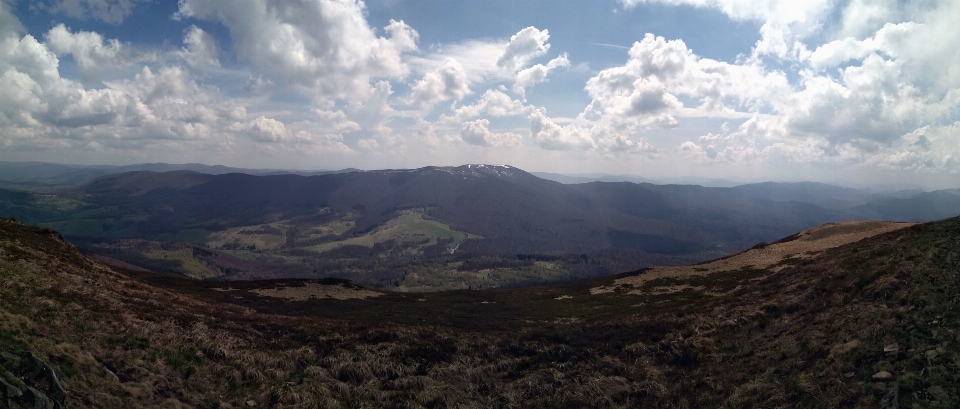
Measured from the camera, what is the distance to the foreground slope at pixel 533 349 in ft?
64.3

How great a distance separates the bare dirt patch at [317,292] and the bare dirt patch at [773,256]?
41137 mm

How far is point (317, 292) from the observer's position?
7325 centimetres

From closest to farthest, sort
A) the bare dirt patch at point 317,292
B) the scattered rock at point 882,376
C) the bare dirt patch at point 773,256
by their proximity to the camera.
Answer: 1. the scattered rock at point 882,376
2. the bare dirt patch at point 773,256
3. the bare dirt patch at point 317,292

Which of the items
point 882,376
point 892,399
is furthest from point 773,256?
point 892,399

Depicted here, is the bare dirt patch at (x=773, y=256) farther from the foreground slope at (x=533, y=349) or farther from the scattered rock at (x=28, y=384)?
the scattered rock at (x=28, y=384)

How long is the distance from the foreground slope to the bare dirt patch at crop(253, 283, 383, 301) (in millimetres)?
24126

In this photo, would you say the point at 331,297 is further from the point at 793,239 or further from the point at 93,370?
the point at 793,239

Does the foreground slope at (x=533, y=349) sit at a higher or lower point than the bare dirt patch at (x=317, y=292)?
higher

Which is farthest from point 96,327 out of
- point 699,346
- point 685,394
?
point 699,346

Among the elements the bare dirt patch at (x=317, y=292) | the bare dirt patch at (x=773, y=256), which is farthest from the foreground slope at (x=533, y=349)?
the bare dirt patch at (x=317, y=292)

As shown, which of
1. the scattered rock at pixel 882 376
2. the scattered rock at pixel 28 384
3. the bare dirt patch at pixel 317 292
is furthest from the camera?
the bare dirt patch at pixel 317 292

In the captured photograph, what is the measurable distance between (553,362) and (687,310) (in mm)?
18238

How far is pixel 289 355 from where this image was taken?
30.1 meters

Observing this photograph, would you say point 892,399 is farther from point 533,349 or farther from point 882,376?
point 533,349
